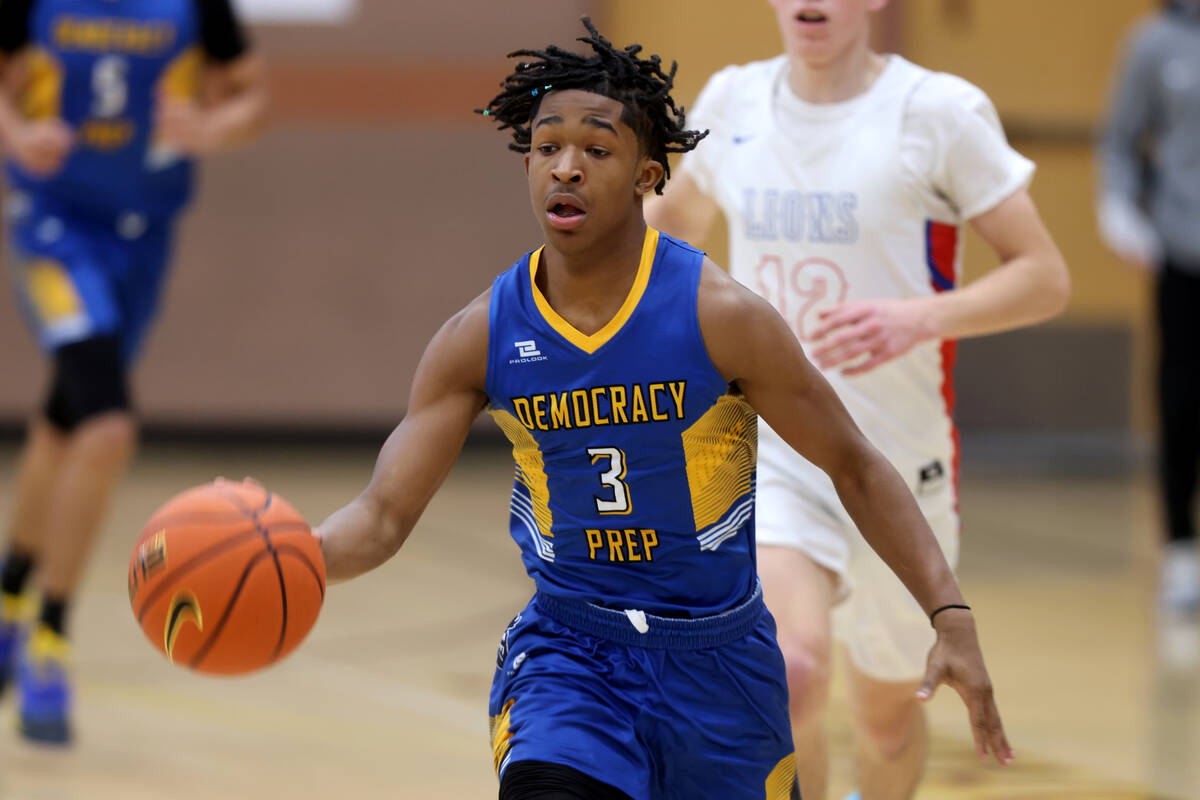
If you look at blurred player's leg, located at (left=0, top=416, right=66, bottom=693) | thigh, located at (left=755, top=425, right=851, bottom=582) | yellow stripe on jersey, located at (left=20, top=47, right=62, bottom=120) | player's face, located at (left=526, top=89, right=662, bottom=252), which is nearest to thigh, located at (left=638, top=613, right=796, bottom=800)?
player's face, located at (left=526, top=89, right=662, bottom=252)

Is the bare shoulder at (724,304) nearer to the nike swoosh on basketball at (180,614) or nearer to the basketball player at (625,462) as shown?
the basketball player at (625,462)

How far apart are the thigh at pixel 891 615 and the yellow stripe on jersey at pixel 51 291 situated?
9.52ft

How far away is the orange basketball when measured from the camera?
2646 mm

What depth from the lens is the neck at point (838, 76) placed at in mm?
3898

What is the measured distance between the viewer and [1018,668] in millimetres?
6535

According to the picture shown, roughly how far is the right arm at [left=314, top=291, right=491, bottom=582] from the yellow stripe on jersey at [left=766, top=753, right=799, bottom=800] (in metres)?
0.75

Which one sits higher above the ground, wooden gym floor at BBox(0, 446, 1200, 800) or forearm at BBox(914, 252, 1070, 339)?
forearm at BBox(914, 252, 1070, 339)

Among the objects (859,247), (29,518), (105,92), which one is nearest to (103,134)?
(105,92)

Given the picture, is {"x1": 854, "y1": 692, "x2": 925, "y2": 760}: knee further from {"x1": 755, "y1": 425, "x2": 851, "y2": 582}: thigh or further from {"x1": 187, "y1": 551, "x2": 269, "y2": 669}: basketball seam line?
{"x1": 187, "y1": 551, "x2": 269, "y2": 669}: basketball seam line

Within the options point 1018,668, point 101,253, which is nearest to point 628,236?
point 101,253

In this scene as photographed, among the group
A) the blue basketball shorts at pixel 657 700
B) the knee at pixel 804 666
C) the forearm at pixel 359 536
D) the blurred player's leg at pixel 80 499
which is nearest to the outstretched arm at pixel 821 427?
the blue basketball shorts at pixel 657 700

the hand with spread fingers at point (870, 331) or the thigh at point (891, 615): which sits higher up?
the hand with spread fingers at point (870, 331)

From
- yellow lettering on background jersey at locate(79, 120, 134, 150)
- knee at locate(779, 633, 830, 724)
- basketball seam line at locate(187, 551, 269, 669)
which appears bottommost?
knee at locate(779, 633, 830, 724)

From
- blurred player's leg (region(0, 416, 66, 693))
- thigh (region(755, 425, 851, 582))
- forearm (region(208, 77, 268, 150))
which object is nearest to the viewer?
thigh (region(755, 425, 851, 582))
